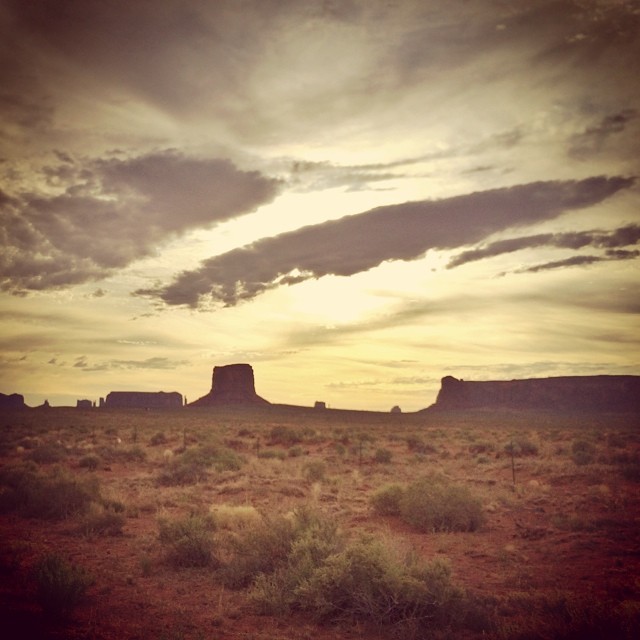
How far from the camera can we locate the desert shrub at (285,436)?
34.5 m

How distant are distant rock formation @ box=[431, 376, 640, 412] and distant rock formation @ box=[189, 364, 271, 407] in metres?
48.0

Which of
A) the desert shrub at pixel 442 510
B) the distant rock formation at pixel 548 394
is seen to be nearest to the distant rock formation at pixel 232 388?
the distant rock formation at pixel 548 394

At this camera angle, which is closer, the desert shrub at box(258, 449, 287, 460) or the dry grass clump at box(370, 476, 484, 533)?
the dry grass clump at box(370, 476, 484, 533)

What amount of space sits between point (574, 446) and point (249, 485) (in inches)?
716

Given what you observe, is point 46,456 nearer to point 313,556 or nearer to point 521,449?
point 313,556

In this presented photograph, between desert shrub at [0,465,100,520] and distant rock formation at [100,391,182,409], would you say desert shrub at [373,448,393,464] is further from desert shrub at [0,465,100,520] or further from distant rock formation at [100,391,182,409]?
distant rock formation at [100,391,182,409]

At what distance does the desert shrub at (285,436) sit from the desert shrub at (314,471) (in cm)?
1401

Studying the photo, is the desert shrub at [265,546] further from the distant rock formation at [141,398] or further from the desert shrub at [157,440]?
the distant rock formation at [141,398]

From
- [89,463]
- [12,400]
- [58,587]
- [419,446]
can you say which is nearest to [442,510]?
[58,587]

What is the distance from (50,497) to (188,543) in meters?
5.48

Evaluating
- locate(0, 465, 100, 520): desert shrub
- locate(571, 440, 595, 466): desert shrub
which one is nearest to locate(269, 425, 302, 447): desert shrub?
locate(571, 440, 595, 466): desert shrub

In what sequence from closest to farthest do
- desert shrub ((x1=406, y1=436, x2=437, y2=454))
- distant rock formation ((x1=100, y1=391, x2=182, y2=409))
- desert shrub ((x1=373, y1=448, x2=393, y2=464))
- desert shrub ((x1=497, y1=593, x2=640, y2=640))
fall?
desert shrub ((x1=497, y1=593, x2=640, y2=640))
desert shrub ((x1=373, y1=448, x2=393, y2=464))
desert shrub ((x1=406, y1=436, x2=437, y2=454))
distant rock formation ((x1=100, y1=391, x2=182, y2=409))

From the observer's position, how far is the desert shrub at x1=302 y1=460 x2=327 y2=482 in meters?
18.6

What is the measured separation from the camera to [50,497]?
497 inches
